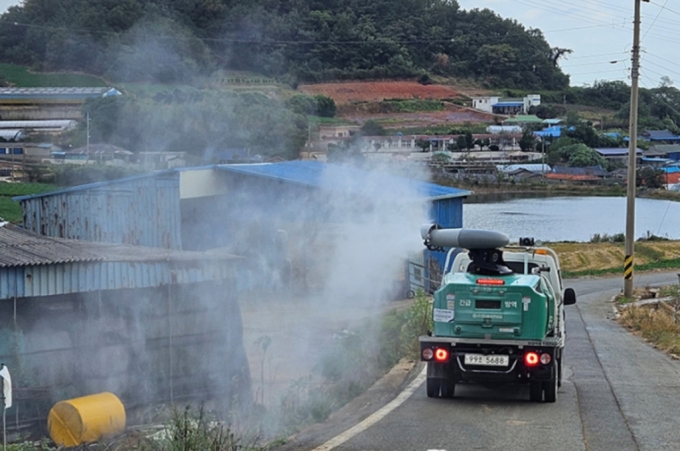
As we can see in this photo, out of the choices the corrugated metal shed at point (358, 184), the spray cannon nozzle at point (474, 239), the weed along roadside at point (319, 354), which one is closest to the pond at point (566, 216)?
the corrugated metal shed at point (358, 184)

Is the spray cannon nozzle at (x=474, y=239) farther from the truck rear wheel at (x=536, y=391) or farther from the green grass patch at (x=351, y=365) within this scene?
the green grass patch at (x=351, y=365)

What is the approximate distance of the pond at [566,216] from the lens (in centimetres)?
5916

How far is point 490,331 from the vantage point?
1063 centimetres

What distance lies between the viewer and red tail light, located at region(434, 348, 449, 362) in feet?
34.6

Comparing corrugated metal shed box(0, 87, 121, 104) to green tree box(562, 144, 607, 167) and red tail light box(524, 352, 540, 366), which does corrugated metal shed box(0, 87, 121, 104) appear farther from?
green tree box(562, 144, 607, 167)

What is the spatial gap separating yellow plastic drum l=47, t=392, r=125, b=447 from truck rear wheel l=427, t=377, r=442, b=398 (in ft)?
15.5

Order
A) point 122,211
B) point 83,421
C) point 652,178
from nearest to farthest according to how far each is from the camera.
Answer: point 83,421
point 122,211
point 652,178

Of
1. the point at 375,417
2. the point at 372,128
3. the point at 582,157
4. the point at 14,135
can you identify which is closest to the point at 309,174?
the point at 14,135

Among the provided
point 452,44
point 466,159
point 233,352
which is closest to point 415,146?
point 452,44

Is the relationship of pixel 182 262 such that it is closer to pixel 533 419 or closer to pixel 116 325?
pixel 116 325

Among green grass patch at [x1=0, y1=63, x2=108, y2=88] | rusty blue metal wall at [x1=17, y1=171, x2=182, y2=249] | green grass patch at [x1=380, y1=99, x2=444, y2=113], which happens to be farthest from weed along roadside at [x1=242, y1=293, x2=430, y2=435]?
green grass patch at [x1=380, y1=99, x2=444, y2=113]

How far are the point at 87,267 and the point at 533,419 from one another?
8.37 m

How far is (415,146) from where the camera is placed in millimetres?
54750

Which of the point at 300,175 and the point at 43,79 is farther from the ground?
the point at 43,79
